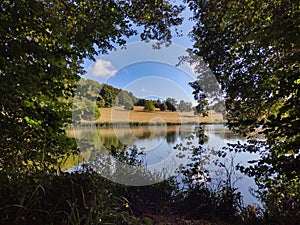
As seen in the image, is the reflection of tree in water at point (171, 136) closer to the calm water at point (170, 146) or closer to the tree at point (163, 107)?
the calm water at point (170, 146)

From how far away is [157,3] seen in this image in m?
3.06

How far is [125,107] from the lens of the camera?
2369 mm

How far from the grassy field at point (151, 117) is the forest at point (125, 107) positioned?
0.28 feet

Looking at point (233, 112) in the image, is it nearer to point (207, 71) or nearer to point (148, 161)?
point (207, 71)

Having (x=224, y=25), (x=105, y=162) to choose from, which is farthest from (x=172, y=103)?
(x=224, y=25)

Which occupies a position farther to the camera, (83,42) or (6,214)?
(83,42)

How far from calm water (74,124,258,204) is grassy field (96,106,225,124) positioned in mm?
88

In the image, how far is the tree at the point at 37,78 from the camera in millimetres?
1623

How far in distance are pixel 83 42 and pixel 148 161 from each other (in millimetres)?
1576

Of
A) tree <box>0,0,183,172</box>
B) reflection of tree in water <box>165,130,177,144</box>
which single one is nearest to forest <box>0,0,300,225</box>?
tree <box>0,0,183,172</box>

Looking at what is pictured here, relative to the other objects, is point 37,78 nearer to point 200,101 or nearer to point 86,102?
point 86,102

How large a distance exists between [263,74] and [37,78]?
79.8 inches

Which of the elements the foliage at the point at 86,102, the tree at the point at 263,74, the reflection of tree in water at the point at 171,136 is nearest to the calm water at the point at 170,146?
the reflection of tree in water at the point at 171,136

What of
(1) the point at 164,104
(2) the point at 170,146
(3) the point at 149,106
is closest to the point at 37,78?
(3) the point at 149,106
